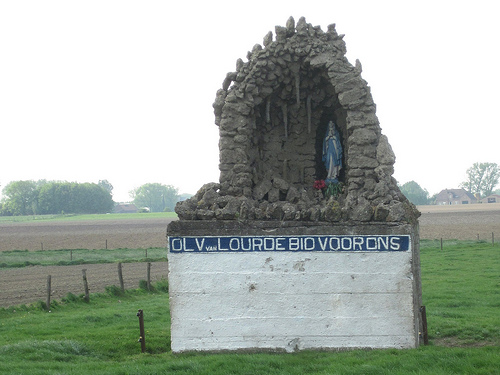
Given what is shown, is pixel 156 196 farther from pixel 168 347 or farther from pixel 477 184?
pixel 168 347

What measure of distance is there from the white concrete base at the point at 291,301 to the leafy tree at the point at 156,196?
572 feet

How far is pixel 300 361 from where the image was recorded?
1000 cm

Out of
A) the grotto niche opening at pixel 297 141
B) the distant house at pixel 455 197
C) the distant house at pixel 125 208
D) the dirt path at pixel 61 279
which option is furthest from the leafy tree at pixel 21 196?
the grotto niche opening at pixel 297 141

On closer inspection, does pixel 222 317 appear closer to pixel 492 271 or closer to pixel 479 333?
pixel 479 333

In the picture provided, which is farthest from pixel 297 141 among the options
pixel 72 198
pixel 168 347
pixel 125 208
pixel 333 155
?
pixel 125 208

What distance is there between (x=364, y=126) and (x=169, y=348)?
5.88 meters

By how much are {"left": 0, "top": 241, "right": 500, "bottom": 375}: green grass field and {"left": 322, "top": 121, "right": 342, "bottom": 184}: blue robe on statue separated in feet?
12.6

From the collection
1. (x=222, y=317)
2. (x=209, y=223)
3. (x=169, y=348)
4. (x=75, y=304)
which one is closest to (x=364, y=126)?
(x=209, y=223)

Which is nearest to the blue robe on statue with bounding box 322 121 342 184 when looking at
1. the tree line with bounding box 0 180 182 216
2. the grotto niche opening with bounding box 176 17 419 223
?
the grotto niche opening with bounding box 176 17 419 223

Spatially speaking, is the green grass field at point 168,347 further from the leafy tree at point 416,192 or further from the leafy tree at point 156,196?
the leafy tree at point 156,196

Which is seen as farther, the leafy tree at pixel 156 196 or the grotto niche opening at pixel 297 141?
the leafy tree at pixel 156 196

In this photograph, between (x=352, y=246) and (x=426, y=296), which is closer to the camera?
(x=352, y=246)

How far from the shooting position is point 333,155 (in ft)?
43.6

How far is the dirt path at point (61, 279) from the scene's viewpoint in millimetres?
21266
